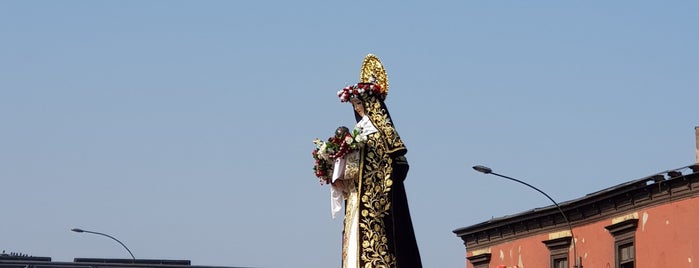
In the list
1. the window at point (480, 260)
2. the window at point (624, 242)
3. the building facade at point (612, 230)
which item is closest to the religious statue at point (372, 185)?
the building facade at point (612, 230)

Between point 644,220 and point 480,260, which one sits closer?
point 644,220

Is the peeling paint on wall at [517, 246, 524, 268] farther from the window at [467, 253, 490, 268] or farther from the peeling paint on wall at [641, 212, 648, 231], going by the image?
the peeling paint on wall at [641, 212, 648, 231]

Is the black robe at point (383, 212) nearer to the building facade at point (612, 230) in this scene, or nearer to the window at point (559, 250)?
the building facade at point (612, 230)

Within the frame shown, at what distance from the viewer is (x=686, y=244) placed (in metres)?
42.5

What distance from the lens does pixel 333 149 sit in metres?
20.1

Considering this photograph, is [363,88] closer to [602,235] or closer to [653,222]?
[653,222]

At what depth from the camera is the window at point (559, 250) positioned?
4988 cm

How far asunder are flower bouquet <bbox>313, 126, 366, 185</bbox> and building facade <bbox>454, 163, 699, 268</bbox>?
74.8 ft

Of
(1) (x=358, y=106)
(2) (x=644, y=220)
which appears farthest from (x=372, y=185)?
(2) (x=644, y=220)

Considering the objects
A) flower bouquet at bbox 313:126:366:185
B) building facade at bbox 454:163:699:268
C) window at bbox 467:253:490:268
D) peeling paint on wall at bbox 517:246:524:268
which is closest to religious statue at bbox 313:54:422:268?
flower bouquet at bbox 313:126:366:185

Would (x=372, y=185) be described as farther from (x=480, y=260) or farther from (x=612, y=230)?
(x=480, y=260)

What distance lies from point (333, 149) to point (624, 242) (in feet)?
90.4

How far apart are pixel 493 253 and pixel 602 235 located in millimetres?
8354

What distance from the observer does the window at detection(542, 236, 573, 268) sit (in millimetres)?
49875
